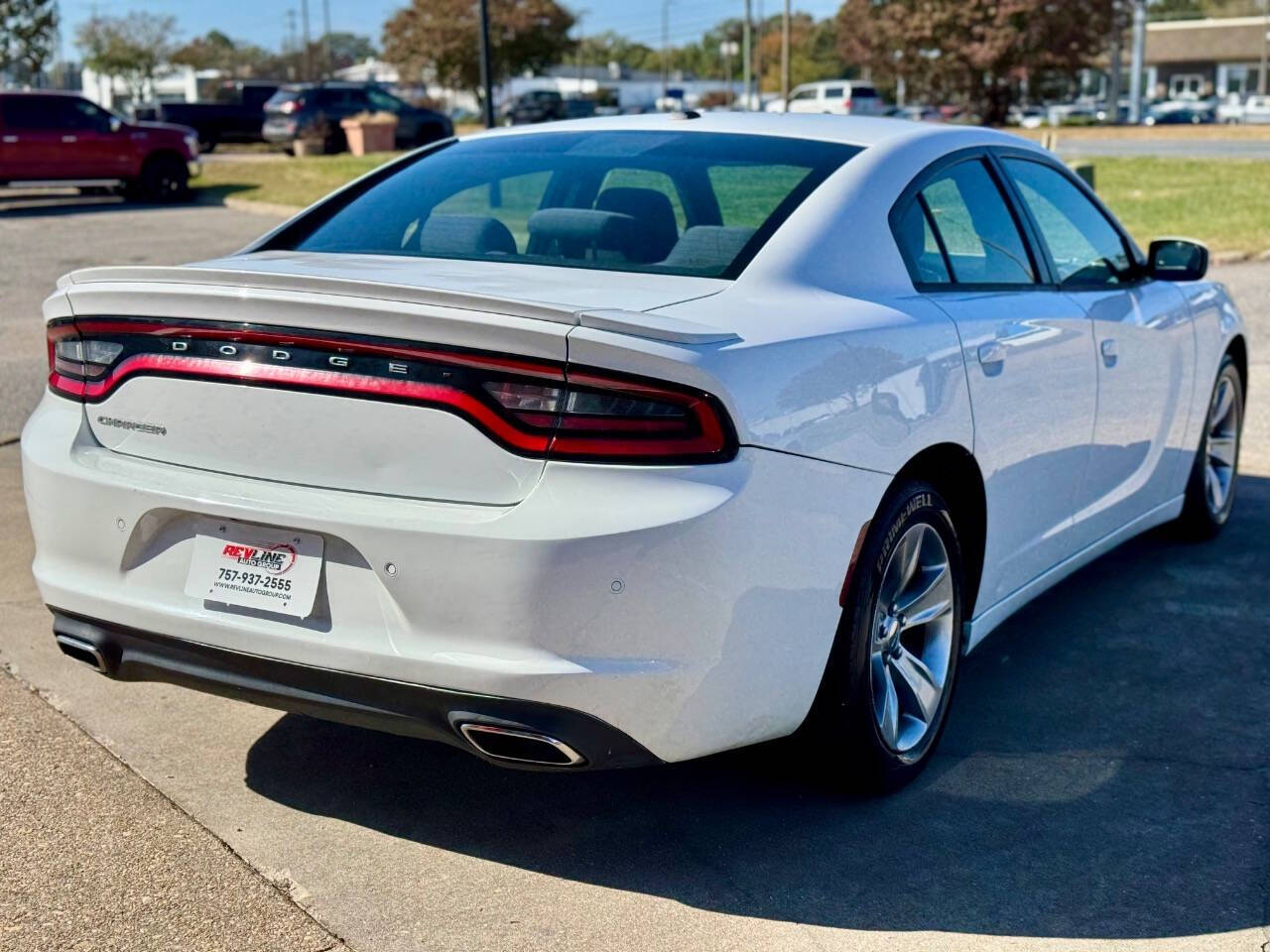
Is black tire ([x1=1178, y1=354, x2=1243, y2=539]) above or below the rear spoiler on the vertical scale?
below

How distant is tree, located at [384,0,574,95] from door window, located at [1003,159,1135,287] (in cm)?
6259

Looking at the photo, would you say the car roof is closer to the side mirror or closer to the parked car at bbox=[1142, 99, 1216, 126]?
the side mirror

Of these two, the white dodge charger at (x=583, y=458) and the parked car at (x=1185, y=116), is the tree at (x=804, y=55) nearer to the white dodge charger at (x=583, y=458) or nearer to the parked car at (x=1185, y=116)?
the parked car at (x=1185, y=116)

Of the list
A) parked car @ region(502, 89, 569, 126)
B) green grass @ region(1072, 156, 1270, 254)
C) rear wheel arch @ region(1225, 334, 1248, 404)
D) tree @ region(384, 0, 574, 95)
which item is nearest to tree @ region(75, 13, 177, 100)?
tree @ region(384, 0, 574, 95)

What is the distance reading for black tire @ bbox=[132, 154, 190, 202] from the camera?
81.7ft

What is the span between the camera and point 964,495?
4.00m

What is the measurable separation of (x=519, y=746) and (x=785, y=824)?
34.3 inches

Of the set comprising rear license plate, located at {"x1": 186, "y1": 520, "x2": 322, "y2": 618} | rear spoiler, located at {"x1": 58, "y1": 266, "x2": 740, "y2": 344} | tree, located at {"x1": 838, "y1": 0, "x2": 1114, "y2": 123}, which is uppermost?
tree, located at {"x1": 838, "y1": 0, "x2": 1114, "y2": 123}

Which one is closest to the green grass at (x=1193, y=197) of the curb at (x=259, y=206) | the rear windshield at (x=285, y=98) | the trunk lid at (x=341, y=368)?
the curb at (x=259, y=206)

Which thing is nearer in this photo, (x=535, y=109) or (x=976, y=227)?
(x=976, y=227)

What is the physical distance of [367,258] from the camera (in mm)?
3846

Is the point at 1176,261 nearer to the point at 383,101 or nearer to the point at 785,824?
the point at 785,824

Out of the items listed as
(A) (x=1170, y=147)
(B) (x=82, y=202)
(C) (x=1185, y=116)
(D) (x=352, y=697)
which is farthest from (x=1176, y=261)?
(C) (x=1185, y=116)

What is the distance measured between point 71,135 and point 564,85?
80.8 meters
